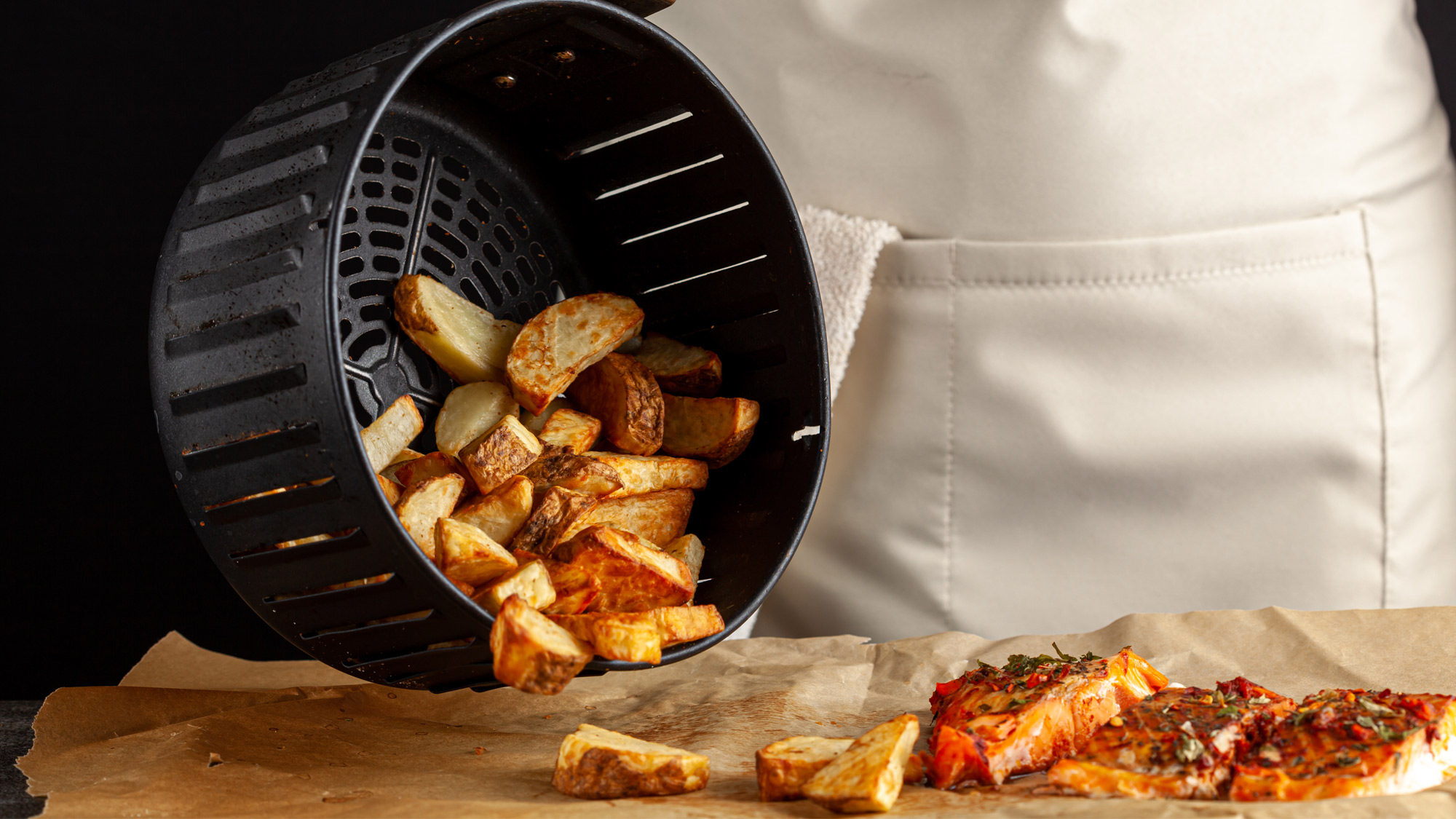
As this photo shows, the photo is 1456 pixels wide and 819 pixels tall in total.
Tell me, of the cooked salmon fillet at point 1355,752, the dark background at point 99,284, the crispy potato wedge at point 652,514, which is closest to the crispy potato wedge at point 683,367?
the crispy potato wedge at point 652,514

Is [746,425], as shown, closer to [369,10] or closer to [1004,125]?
[1004,125]

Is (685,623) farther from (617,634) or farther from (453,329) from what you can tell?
(453,329)

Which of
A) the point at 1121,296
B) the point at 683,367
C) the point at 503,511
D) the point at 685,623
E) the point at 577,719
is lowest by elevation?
the point at 577,719

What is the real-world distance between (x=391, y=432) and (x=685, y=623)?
0.36 meters

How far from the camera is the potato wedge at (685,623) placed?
3.19ft

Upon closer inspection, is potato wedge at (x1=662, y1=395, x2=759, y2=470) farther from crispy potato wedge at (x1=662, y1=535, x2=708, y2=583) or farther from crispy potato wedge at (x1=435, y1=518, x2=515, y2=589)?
crispy potato wedge at (x1=435, y1=518, x2=515, y2=589)

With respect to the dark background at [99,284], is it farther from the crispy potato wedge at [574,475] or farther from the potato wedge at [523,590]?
the potato wedge at [523,590]

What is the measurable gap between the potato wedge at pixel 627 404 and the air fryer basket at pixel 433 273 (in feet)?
0.53

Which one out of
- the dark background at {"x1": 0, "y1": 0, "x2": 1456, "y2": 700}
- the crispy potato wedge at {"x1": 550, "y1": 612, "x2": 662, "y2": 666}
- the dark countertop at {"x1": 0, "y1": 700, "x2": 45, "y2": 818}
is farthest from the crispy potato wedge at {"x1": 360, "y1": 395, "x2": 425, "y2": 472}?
the dark background at {"x1": 0, "y1": 0, "x2": 1456, "y2": 700}

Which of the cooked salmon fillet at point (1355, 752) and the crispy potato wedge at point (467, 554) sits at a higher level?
the crispy potato wedge at point (467, 554)

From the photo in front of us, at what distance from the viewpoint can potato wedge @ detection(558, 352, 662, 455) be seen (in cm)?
118

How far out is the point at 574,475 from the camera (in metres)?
1.06

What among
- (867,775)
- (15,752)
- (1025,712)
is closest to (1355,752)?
(1025,712)

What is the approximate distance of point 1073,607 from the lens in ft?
5.67
